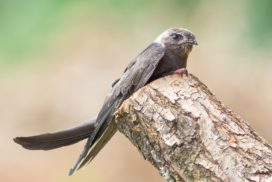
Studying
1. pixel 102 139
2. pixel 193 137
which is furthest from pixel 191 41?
→ pixel 193 137

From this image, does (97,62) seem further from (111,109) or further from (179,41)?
(111,109)

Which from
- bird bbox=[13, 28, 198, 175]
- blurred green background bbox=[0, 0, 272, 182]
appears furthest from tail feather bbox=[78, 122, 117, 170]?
blurred green background bbox=[0, 0, 272, 182]

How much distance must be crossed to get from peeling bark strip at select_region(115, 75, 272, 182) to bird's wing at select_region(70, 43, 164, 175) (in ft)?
1.29

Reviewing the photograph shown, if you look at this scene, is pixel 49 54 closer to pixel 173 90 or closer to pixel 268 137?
pixel 268 137

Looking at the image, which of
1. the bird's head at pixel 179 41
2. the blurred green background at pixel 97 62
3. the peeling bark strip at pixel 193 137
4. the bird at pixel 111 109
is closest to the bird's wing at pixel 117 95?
the bird at pixel 111 109

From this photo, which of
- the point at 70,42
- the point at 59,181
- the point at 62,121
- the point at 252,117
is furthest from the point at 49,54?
the point at 252,117

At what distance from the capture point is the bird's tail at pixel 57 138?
9.15 feet

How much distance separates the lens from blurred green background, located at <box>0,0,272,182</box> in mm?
5227

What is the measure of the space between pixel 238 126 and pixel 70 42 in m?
3.46

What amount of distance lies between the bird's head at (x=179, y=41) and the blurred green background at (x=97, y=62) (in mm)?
1941

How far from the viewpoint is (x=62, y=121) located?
5.39 meters

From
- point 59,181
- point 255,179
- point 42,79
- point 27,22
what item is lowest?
point 59,181

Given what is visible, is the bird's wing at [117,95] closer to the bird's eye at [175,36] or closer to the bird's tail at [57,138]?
the bird's tail at [57,138]

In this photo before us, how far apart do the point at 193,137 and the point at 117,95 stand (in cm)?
64
